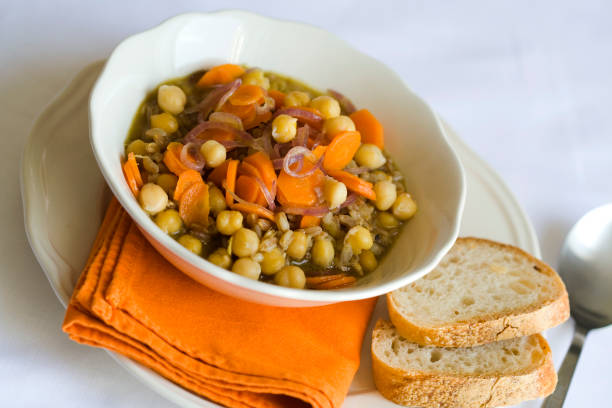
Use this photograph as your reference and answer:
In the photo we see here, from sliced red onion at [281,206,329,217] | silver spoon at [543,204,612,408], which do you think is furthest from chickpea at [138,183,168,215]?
silver spoon at [543,204,612,408]

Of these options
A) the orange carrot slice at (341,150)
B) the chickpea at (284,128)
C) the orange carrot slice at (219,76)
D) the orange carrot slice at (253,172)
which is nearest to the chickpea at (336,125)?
the orange carrot slice at (341,150)

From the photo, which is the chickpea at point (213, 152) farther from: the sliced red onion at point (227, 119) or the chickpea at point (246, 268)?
the chickpea at point (246, 268)

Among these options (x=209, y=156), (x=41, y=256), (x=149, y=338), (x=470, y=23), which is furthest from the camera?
(x=470, y=23)

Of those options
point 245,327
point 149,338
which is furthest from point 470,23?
point 149,338

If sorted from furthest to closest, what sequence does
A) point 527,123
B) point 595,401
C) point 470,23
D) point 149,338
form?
point 470,23 → point 527,123 → point 595,401 → point 149,338

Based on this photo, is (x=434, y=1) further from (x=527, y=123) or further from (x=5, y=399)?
(x=5, y=399)

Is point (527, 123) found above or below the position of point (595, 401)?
above
